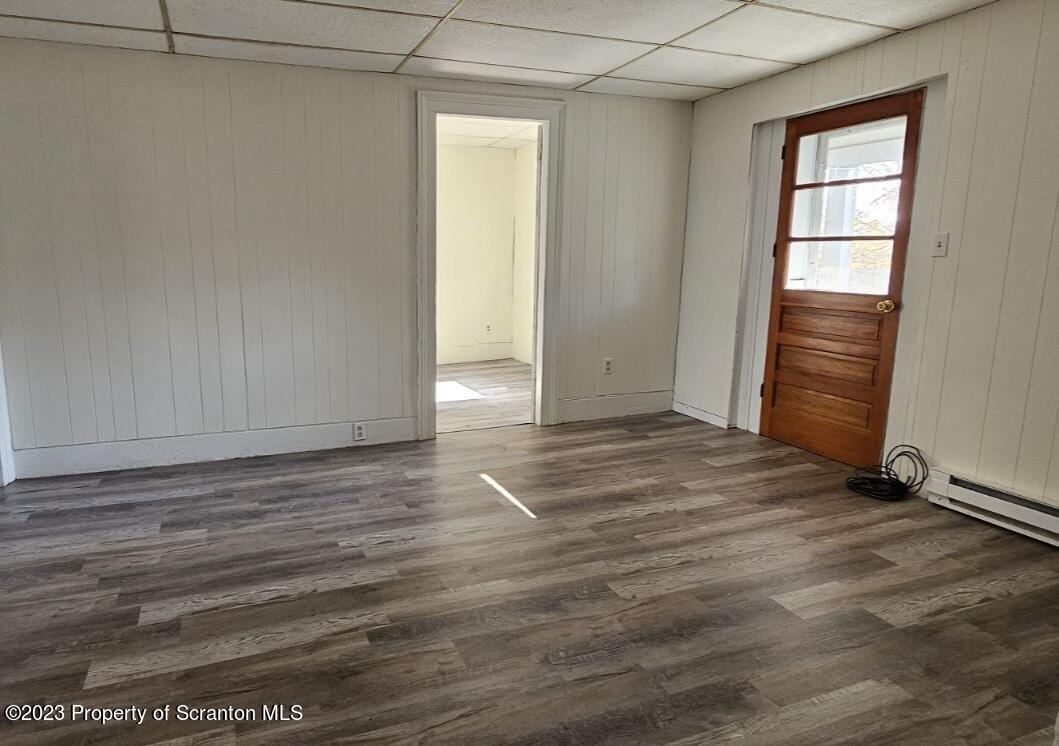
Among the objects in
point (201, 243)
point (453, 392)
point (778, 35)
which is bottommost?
point (453, 392)

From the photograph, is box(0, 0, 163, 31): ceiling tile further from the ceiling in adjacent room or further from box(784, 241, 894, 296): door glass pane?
box(784, 241, 894, 296): door glass pane

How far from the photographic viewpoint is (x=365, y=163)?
432 centimetres

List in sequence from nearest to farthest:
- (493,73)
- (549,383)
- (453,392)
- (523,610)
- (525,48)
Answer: (523,610)
(525,48)
(493,73)
(549,383)
(453,392)

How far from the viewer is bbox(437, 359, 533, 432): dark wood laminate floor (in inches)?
207

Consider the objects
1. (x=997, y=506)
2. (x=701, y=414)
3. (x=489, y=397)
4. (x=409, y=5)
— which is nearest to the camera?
(x=409, y=5)

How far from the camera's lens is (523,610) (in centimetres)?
250

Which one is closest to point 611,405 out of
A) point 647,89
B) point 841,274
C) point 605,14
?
point 841,274

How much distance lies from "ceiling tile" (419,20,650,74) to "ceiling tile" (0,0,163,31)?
1.36 m

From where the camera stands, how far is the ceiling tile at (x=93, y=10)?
3.03 metres

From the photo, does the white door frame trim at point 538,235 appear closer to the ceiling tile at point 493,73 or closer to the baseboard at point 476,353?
the ceiling tile at point 493,73

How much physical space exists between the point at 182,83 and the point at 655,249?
3.46 metres

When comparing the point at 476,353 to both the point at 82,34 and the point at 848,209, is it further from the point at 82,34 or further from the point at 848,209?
the point at 82,34

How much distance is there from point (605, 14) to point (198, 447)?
3454 millimetres

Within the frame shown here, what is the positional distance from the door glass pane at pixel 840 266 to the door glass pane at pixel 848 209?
0.08 meters
